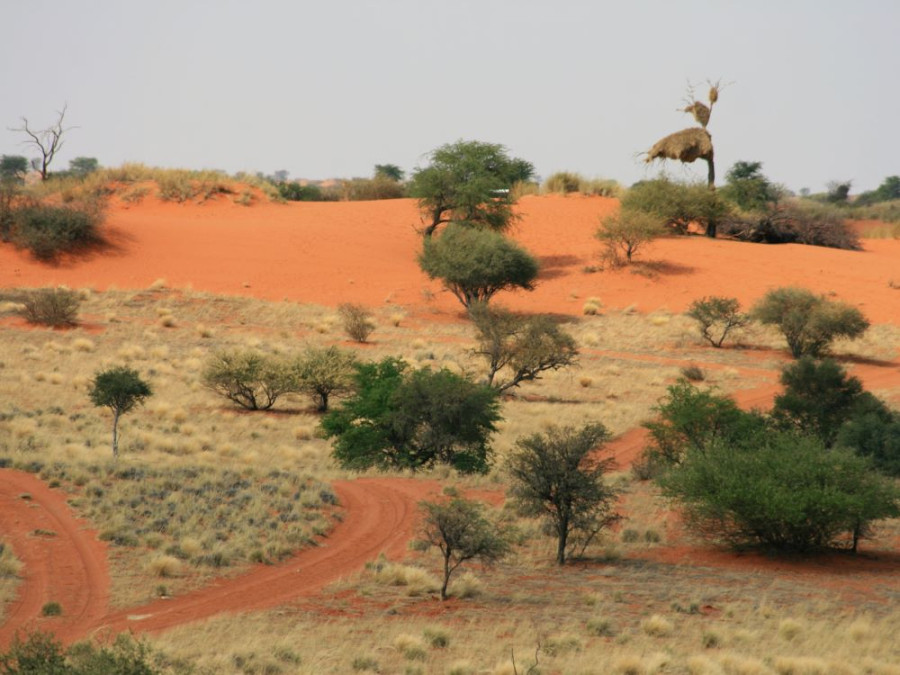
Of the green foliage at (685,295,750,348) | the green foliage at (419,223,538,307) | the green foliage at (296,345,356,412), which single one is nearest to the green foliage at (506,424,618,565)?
the green foliage at (296,345,356,412)

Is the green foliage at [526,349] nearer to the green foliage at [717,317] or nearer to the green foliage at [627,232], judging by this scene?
the green foliage at [717,317]

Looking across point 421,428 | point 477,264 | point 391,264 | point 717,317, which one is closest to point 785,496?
point 421,428

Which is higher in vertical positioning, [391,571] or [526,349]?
[526,349]

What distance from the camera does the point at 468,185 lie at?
170 feet

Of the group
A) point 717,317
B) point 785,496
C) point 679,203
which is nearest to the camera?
point 785,496

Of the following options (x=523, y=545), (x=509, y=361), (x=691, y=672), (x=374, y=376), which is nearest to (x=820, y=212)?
(x=509, y=361)

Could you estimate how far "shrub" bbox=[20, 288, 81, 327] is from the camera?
38.9 metres

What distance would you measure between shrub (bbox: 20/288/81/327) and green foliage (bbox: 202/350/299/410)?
11391mm

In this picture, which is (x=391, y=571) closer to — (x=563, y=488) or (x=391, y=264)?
(x=563, y=488)

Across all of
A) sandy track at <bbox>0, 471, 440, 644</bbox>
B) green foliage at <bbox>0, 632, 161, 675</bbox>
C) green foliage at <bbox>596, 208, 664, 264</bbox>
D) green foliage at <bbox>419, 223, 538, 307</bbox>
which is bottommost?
sandy track at <bbox>0, 471, 440, 644</bbox>

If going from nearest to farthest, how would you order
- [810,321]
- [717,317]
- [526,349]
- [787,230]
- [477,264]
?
[526,349]
[810,321]
[717,317]
[477,264]
[787,230]

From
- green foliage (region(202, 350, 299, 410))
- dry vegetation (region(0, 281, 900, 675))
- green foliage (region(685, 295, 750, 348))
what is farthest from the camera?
green foliage (region(685, 295, 750, 348))

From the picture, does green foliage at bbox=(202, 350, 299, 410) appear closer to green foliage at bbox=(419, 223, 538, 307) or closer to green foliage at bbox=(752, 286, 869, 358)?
green foliage at bbox=(419, 223, 538, 307)

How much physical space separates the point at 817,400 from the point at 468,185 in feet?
91.6
